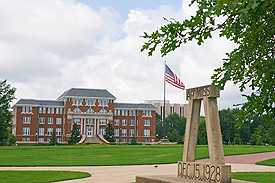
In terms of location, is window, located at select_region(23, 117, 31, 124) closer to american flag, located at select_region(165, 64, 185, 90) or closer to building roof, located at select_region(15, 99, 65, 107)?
building roof, located at select_region(15, 99, 65, 107)

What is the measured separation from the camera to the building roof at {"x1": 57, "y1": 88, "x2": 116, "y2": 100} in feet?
290

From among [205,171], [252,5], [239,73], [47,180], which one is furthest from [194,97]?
[47,180]

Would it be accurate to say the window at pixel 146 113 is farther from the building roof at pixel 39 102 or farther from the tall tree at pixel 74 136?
the building roof at pixel 39 102

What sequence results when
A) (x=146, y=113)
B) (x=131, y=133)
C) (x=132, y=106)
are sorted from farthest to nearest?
(x=132, y=106)
(x=146, y=113)
(x=131, y=133)

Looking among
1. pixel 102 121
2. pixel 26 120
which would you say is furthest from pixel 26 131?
pixel 102 121

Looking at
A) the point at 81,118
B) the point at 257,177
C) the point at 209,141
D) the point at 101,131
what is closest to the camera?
the point at 209,141

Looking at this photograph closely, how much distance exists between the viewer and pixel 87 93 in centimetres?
8975

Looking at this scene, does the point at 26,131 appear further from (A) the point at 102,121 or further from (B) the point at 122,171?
(B) the point at 122,171

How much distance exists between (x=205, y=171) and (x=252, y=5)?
6.10 m

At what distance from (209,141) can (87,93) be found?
8105cm

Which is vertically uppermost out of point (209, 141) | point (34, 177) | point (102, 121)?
point (102, 121)

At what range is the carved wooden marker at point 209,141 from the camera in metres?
9.51

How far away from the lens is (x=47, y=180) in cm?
1427

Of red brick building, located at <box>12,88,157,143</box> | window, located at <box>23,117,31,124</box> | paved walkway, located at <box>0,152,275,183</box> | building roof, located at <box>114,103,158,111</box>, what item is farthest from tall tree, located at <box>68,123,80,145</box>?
paved walkway, located at <box>0,152,275,183</box>
